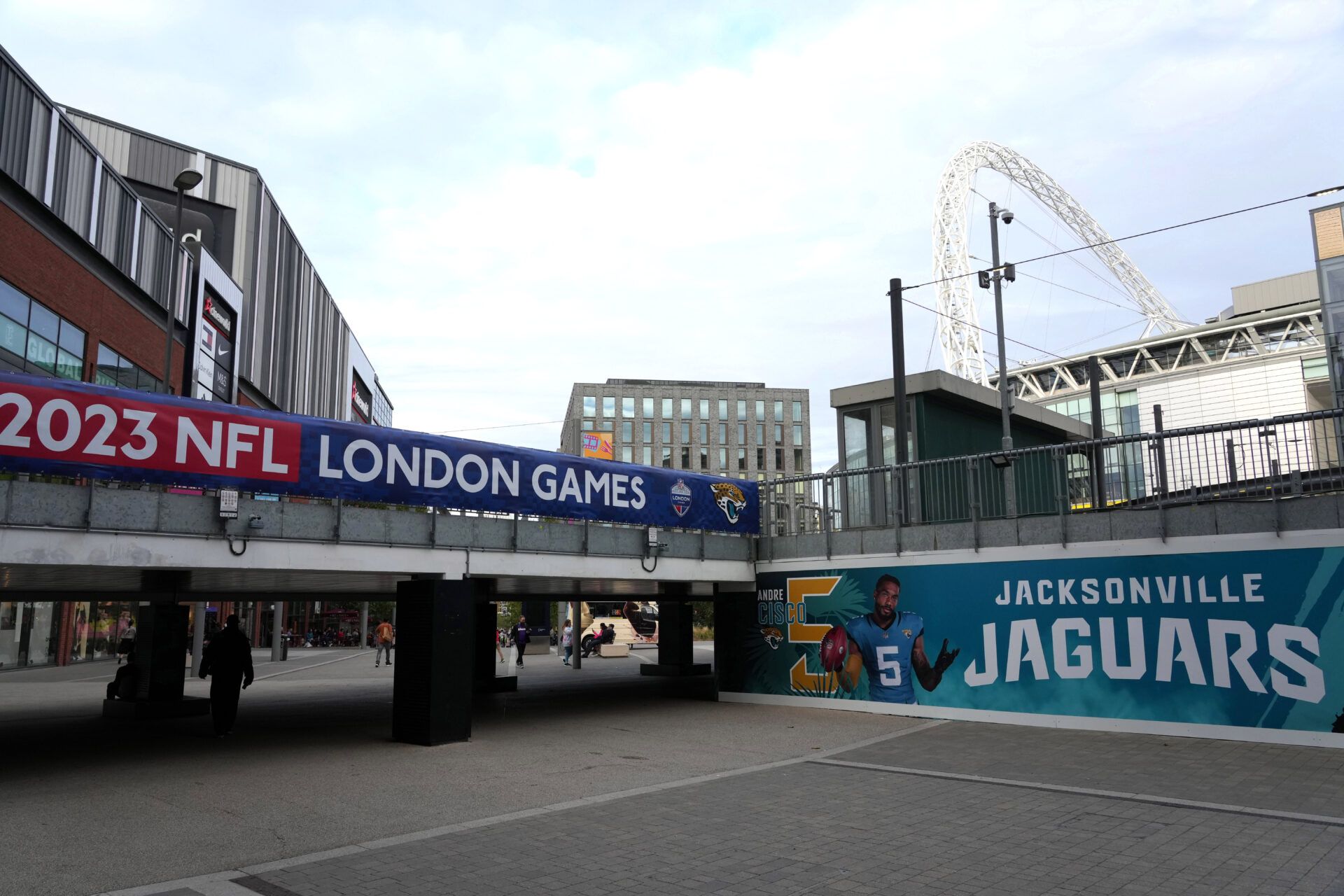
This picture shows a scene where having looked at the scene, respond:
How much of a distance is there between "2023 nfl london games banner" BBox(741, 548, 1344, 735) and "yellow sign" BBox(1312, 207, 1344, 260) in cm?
1549

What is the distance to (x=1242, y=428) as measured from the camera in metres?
14.1

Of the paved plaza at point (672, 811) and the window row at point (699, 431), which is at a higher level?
the window row at point (699, 431)

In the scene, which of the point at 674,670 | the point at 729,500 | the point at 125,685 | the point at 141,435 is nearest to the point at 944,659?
the point at 729,500

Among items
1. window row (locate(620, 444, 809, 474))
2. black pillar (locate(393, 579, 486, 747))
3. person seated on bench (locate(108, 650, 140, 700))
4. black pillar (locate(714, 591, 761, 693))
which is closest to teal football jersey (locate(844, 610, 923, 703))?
black pillar (locate(714, 591, 761, 693))

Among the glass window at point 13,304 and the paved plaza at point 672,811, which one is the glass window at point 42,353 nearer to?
the glass window at point 13,304

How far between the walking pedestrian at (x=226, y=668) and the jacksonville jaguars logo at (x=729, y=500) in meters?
8.72

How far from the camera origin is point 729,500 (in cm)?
1902

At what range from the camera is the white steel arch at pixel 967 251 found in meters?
76.1

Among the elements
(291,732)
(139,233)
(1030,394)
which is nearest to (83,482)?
(291,732)

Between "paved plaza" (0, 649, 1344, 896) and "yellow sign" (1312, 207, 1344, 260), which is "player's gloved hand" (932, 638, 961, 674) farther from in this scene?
"yellow sign" (1312, 207, 1344, 260)

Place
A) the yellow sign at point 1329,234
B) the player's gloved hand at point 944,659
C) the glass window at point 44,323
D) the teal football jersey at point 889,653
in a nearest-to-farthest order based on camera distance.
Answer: the player's gloved hand at point 944,659 < the teal football jersey at point 889,653 < the glass window at point 44,323 < the yellow sign at point 1329,234

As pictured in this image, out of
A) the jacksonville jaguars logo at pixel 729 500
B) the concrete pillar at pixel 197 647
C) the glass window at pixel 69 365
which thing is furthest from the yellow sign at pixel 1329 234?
the concrete pillar at pixel 197 647

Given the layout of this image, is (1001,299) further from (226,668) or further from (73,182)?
(73,182)

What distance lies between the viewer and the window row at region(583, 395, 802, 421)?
10788cm
